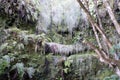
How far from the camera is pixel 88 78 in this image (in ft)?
15.6

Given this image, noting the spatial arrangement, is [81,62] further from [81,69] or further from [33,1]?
[33,1]

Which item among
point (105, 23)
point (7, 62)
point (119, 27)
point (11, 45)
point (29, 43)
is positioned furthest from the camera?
point (105, 23)

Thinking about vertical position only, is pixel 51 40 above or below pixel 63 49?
above

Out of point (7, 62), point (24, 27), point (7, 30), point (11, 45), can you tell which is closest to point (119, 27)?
point (7, 62)

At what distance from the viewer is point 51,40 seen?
6.00 metres

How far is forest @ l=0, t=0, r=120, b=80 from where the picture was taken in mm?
4766

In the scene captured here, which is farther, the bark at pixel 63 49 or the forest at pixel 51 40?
the bark at pixel 63 49

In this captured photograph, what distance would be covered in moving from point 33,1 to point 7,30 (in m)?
1.34

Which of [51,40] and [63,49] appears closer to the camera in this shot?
[63,49]

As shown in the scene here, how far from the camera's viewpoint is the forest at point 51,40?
4.77 meters

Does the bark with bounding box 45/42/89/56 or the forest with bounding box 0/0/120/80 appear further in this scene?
the bark with bounding box 45/42/89/56

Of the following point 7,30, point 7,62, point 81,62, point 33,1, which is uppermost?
point 33,1

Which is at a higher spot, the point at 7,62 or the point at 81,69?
the point at 7,62

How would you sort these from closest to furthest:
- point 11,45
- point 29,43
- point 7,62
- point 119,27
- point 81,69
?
point 119,27 < point 7,62 < point 81,69 < point 11,45 < point 29,43
